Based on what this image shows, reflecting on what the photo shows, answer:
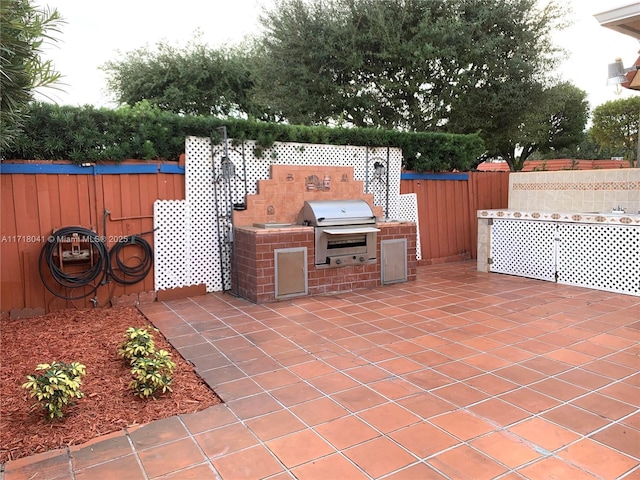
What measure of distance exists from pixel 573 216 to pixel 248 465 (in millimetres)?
5446

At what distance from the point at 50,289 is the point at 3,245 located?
632mm

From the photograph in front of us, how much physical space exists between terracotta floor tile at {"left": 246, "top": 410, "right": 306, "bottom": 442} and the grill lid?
3196mm

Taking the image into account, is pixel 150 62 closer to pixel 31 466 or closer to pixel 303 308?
pixel 303 308

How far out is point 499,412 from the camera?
2.72 meters

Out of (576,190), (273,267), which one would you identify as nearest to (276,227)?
(273,267)

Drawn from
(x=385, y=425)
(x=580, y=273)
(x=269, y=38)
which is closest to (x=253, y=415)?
(x=385, y=425)

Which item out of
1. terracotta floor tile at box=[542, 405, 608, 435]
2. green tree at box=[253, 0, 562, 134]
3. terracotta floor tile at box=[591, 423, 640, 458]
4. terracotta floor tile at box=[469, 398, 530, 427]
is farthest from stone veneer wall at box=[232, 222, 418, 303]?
green tree at box=[253, 0, 562, 134]

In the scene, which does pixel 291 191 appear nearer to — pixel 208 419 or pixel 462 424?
pixel 208 419

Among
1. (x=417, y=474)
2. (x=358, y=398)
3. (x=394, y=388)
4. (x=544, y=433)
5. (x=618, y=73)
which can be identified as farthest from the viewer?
(x=618, y=73)

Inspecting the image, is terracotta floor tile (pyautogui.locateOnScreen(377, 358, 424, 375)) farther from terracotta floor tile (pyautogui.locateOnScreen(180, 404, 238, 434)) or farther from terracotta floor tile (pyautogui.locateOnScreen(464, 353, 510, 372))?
terracotta floor tile (pyautogui.locateOnScreen(180, 404, 238, 434))

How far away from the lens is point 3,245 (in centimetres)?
479

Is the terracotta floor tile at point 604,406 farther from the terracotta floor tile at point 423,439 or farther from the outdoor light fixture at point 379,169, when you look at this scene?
the outdoor light fixture at point 379,169

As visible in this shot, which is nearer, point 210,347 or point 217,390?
point 217,390

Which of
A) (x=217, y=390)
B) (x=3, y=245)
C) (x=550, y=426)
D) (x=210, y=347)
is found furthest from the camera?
(x=3, y=245)
